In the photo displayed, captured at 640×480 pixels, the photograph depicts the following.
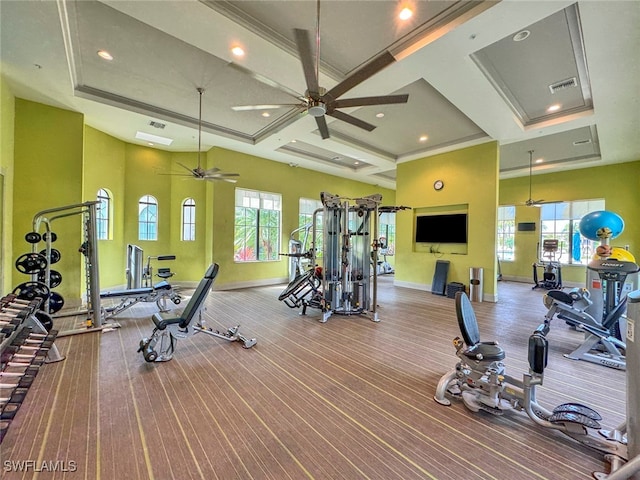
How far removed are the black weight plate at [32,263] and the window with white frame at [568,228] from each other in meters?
12.7

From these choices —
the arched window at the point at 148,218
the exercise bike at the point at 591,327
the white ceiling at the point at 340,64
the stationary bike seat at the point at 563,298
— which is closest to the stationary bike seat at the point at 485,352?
the exercise bike at the point at 591,327

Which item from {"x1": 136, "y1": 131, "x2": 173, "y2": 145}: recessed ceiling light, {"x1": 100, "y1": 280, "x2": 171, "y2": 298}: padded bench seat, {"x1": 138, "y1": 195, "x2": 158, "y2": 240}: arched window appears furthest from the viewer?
{"x1": 138, "y1": 195, "x2": 158, "y2": 240}: arched window

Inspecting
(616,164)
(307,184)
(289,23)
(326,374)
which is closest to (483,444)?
(326,374)

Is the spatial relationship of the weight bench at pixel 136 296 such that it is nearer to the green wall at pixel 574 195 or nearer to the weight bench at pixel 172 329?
the weight bench at pixel 172 329

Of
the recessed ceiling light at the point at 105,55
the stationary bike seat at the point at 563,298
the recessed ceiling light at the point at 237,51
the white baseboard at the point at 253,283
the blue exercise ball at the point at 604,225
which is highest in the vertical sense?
the recessed ceiling light at the point at 105,55

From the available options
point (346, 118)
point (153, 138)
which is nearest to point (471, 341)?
point (346, 118)

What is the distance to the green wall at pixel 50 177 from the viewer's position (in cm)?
475

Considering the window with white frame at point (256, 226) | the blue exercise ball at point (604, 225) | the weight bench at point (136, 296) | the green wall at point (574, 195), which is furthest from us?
the window with white frame at point (256, 226)

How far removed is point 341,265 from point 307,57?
350 centimetres

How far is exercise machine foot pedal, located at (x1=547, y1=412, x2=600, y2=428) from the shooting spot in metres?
1.83

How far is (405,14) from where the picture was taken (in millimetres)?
3051

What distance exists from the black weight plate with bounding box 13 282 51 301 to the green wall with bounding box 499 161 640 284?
40.7ft

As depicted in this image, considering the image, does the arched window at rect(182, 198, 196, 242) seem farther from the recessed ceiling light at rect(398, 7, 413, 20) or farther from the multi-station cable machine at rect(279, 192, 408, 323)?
the recessed ceiling light at rect(398, 7, 413, 20)

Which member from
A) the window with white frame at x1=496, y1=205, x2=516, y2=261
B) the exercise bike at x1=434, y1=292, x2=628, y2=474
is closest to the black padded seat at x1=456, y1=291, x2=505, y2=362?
the exercise bike at x1=434, y1=292, x2=628, y2=474
